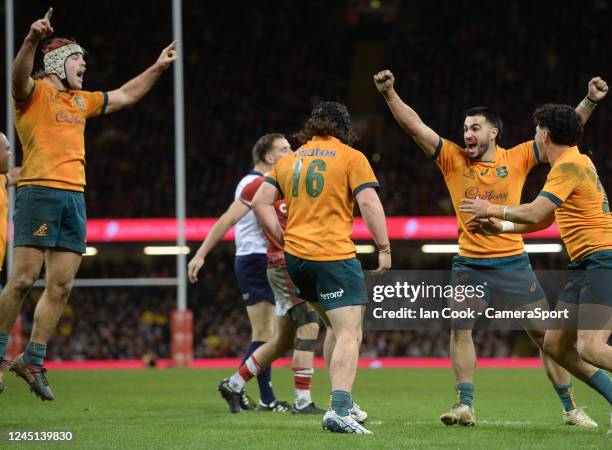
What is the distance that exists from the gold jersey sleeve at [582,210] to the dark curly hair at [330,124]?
1380 millimetres

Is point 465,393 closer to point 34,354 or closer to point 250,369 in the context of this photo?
point 250,369

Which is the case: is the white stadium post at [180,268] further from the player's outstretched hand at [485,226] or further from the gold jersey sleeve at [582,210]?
the player's outstretched hand at [485,226]

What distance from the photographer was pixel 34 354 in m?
7.20

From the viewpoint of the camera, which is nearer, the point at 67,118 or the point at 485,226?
the point at 485,226

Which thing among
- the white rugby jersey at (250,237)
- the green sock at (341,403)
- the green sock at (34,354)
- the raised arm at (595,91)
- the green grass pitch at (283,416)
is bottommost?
the green grass pitch at (283,416)

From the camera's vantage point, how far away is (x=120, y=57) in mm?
30500

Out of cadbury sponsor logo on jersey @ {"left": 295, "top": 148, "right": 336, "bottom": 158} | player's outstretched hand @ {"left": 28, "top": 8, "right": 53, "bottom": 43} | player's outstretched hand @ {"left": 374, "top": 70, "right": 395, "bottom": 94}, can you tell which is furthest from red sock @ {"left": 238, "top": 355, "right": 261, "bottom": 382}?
player's outstretched hand @ {"left": 28, "top": 8, "right": 53, "bottom": 43}

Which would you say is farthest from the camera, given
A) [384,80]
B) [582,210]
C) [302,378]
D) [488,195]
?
[302,378]

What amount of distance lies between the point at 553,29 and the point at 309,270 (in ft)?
88.9

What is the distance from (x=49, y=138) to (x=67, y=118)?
0.21m

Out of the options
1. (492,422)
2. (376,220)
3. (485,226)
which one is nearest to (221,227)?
(376,220)

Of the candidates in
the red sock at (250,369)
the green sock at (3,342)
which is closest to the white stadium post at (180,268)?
the red sock at (250,369)

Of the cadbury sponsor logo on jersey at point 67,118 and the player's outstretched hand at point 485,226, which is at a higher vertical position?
the cadbury sponsor logo on jersey at point 67,118

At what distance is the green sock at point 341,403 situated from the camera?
21.2 ft
